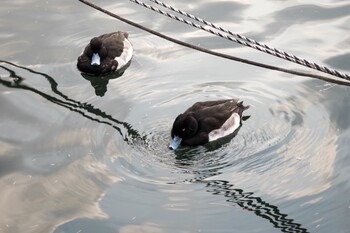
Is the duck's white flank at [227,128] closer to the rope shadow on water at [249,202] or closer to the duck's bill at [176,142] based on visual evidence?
the duck's bill at [176,142]

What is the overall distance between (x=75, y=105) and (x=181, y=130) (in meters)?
1.68

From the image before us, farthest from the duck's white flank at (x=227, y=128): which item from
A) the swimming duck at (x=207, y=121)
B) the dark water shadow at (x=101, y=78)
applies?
the dark water shadow at (x=101, y=78)

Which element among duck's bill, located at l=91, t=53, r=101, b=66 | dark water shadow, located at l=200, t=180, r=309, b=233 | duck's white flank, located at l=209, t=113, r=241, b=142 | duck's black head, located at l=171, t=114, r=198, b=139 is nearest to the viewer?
dark water shadow, located at l=200, t=180, r=309, b=233

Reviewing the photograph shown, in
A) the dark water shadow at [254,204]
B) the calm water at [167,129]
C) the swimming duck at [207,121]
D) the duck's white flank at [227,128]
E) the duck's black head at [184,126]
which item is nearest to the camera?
the dark water shadow at [254,204]

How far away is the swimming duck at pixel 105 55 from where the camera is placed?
10961 millimetres

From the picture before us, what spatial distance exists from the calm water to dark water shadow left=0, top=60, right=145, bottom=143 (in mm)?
27

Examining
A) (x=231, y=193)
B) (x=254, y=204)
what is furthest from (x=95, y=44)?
(x=254, y=204)

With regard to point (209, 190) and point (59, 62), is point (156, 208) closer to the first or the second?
point (209, 190)

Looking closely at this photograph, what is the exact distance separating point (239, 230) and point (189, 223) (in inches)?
19.5

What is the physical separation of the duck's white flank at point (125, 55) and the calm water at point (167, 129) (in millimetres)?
115

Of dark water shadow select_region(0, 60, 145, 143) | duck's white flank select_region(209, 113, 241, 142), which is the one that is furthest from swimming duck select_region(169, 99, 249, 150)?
dark water shadow select_region(0, 60, 145, 143)

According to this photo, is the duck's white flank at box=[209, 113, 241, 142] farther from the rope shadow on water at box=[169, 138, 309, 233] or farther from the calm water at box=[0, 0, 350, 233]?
the rope shadow on water at box=[169, 138, 309, 233]

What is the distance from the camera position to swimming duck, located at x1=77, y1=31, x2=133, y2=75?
432 inches

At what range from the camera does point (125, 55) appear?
1113 cm
